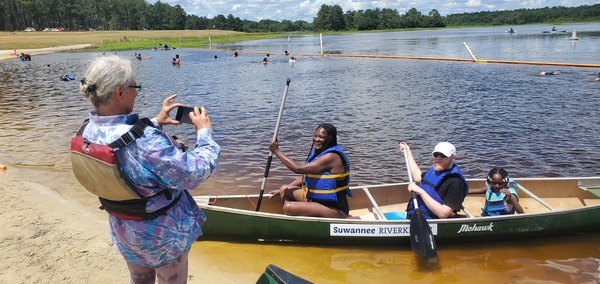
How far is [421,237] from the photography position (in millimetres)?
6113

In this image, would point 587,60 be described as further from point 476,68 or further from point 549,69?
point 476,68

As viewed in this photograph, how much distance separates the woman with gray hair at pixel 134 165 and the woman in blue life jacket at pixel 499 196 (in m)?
5.27

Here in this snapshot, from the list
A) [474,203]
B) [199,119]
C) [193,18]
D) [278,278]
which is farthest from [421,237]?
[193,18]

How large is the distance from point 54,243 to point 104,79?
14.1 ft

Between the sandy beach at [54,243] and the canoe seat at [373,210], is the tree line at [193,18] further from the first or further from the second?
the canoe seat at [373,210]

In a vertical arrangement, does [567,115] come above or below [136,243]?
below

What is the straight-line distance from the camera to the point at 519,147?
41.3 ft

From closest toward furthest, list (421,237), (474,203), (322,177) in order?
(421,237)
(322,177)
(474,203)

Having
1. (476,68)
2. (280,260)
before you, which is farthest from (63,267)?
(476,68)

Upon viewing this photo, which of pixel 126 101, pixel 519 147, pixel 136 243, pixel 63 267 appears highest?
pixel 126 101

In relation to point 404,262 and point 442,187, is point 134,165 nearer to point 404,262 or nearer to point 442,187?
point 442,187

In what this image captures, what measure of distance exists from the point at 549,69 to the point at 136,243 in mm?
31391

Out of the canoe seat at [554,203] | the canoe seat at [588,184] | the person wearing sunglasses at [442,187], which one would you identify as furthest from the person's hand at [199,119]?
the canoe seat at [588,184]

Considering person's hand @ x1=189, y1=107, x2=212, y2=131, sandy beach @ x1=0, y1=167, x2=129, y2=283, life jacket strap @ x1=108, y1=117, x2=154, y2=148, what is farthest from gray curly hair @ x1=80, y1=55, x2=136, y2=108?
sandy beach @ x1=0, y1=167, x2=129, y2=283
